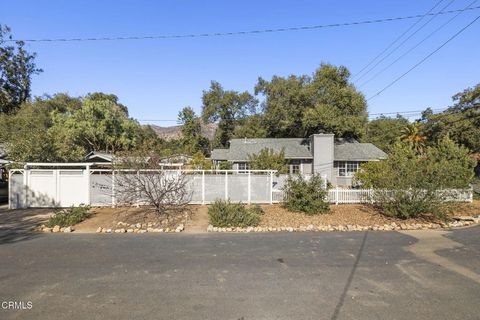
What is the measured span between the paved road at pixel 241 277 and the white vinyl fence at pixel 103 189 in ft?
19.9

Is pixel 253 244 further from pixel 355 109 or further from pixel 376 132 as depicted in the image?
pixel 376 132

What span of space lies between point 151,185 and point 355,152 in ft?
73.4

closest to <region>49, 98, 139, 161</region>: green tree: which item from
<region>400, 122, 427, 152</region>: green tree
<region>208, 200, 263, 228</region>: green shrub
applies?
<region>208, 200, 263, 228</region>: green shrub

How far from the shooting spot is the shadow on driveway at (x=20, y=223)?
36.5 feet

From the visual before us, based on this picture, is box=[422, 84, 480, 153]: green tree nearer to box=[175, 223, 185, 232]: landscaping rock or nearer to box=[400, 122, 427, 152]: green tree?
box=[400, 122, 427, 152]: green tree

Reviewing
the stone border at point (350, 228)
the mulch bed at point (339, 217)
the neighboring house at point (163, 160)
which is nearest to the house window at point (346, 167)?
the mulch bed at point (339, 217)

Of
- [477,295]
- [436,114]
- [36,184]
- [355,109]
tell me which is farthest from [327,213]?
[436,114]

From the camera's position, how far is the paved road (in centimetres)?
539

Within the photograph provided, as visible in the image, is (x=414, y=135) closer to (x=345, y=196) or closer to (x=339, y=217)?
(x=345, y=196)

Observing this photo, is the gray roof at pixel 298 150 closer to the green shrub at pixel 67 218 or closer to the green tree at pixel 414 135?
the green tree at pixel 414 135

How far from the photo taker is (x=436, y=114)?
4988 cm

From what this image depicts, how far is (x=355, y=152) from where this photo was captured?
32.1 meters

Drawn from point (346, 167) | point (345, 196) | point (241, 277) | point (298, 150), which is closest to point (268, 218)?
point (345, 196)

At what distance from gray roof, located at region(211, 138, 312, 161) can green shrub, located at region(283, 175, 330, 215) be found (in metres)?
14.9
